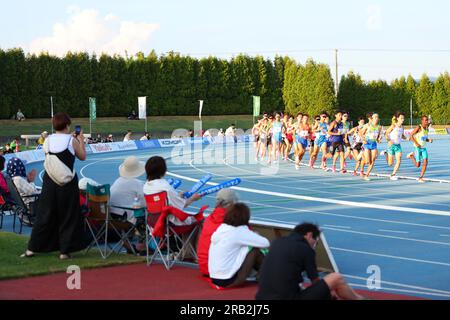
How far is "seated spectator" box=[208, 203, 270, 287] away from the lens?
8062 mm

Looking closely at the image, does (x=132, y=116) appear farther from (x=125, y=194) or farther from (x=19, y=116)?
(x=125, y=194)

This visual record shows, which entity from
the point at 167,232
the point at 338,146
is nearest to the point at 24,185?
the point at 167,232

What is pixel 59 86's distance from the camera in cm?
7050

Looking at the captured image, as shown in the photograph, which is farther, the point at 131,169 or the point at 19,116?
the point at 19,116

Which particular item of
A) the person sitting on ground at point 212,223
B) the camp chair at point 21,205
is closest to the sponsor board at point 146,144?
the camp chair at point 21,205

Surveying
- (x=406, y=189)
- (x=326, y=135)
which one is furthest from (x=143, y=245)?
(x=326, y=135)

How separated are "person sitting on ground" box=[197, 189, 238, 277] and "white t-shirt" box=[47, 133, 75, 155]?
7.66 ft

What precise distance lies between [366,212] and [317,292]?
8.89 meters

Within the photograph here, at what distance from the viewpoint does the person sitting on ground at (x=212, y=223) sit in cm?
867

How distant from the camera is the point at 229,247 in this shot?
26.6 feet

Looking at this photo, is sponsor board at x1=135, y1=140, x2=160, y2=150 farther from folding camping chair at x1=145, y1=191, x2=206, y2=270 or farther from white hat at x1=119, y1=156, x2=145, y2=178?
folding camping chair at x1=145, y1=191, x2=206, y2=270

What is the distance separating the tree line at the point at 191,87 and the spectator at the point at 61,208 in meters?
58.2

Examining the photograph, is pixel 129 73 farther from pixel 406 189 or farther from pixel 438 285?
pixel 438 285
